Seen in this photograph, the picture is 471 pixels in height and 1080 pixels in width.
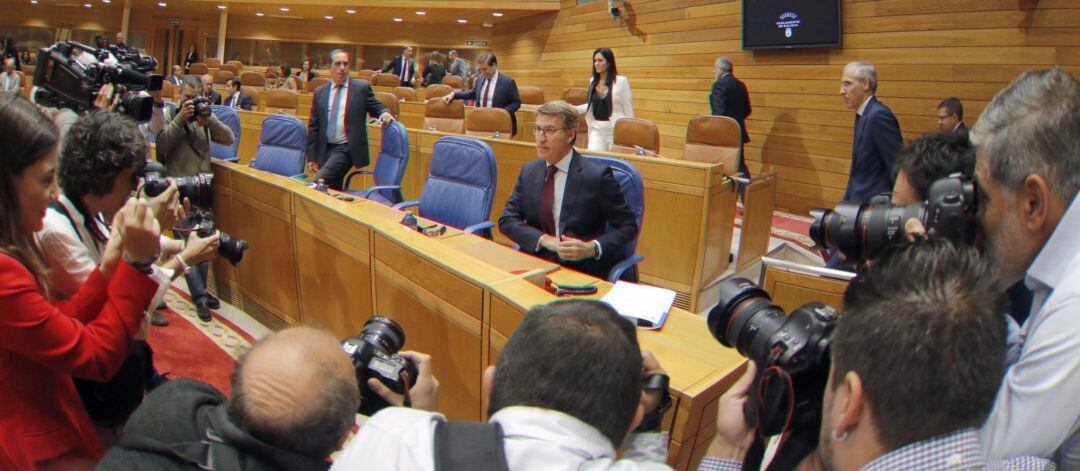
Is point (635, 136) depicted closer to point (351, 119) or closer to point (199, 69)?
point (351, 119)

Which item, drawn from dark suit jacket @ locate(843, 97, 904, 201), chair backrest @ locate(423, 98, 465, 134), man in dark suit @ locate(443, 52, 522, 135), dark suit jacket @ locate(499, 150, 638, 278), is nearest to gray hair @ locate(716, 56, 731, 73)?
man in dark suit @ locate(443, 52, 522, 135)

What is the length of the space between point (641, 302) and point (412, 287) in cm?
78

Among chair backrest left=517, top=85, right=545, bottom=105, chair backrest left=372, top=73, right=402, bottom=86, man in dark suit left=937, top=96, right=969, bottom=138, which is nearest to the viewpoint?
man in dark suit left=937, top=96, right=969, bottom=138

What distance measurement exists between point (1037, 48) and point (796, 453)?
5343mm

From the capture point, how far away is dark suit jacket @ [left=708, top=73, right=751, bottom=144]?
626 centimetres

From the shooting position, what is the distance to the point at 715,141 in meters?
5.06

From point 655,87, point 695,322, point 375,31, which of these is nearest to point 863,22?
point 655,87

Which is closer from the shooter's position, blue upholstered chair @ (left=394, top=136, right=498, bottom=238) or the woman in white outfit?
blue upholstered chair @ (left=394, top=136, right=498, bottom=238)

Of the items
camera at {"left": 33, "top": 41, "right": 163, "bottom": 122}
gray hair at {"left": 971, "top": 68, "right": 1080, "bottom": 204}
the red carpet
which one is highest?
camera at {"left": 33, "top": 41, "right": 163, "bottom": 122}

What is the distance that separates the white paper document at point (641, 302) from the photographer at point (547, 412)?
76 cm

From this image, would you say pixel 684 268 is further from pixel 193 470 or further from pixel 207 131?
pixel 193 470

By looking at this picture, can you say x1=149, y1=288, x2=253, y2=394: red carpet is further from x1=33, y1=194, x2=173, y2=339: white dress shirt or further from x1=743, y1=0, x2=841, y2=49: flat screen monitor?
x1=743, y1=0, x2=841, y2=49: flat screen monitor

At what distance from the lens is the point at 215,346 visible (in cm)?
304

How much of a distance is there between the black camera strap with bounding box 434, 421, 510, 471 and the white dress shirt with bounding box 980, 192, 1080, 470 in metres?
0.68
